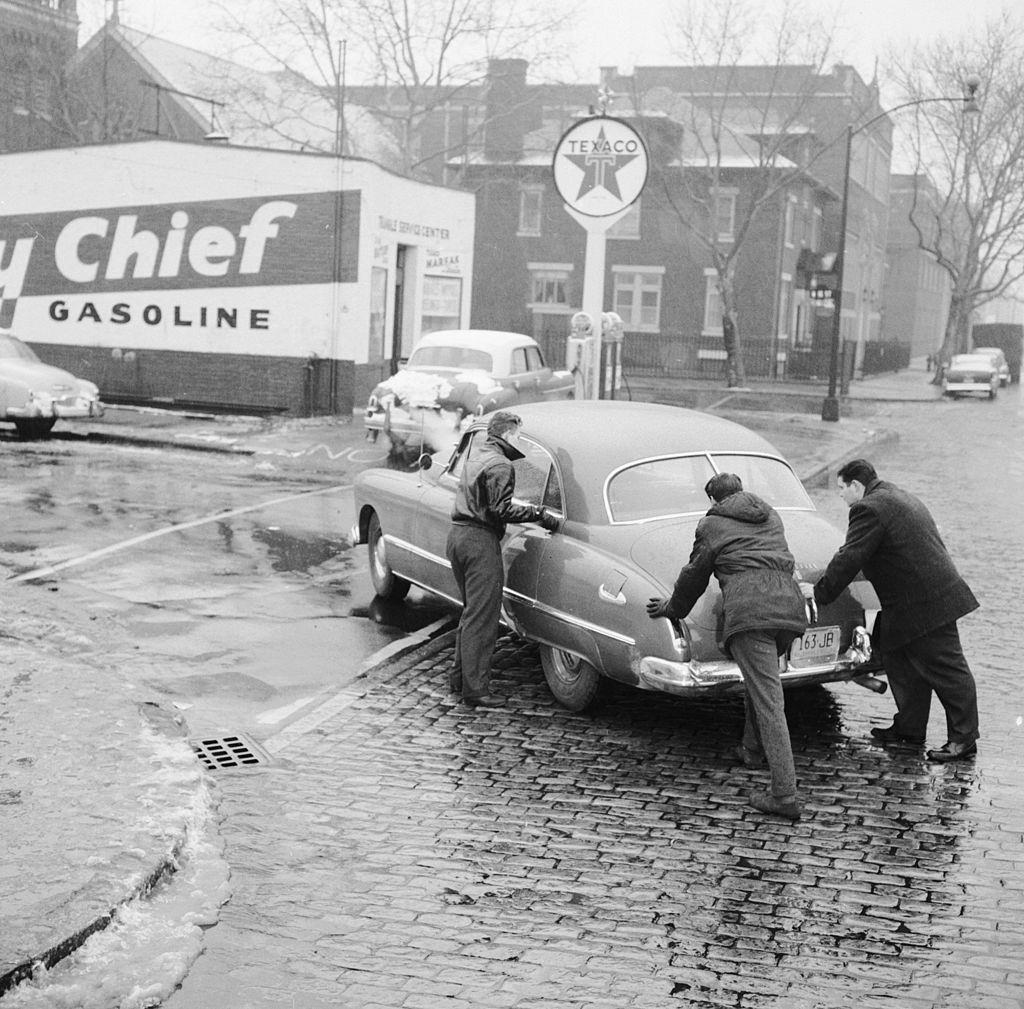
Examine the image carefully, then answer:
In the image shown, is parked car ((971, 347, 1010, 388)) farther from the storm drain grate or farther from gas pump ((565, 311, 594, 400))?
the storm drain grate

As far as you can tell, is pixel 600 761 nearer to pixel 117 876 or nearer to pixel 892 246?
pixel 117 876

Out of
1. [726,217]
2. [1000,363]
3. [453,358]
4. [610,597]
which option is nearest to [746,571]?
[610,597]

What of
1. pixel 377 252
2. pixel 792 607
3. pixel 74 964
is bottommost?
pixel 74 964

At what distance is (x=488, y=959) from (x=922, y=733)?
3.50 meters

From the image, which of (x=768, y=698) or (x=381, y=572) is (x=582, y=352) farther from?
(x=768, y=698)

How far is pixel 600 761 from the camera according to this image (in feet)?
23.6

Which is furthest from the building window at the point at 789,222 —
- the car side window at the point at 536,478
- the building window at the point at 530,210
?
the car side window at the point at 536,478

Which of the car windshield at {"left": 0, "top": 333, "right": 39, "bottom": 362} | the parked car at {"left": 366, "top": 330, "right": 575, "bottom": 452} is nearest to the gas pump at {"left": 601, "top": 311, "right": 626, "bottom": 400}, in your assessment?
the parked car at {"left": 366, "top": 330, "right": 575, "bottom": 452}

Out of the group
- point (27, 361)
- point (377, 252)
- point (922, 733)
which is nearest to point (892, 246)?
point (377, 252)

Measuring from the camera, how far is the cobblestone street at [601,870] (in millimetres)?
4773

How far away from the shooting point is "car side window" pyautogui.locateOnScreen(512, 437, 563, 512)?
8.30 meters

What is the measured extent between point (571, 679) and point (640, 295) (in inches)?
1761

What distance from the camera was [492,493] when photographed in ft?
26.1

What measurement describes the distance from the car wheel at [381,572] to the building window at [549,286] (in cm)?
4217
